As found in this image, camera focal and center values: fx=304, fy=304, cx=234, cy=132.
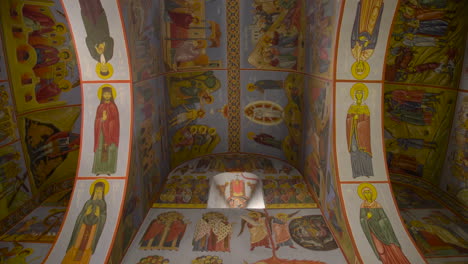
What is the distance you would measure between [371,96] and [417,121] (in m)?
3.40

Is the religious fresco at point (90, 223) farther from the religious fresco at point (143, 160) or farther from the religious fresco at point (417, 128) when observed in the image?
the religious fresco at point (417, 128)

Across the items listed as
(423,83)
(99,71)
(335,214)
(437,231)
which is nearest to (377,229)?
(335,214)

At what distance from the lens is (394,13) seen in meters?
5.38

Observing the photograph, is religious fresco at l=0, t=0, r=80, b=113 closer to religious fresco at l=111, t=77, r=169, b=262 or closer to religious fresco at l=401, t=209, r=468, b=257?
religious fresco at l=111, t=77, r=169, b=262

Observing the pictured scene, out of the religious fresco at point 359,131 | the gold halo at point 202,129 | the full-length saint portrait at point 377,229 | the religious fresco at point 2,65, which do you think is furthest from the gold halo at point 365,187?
the religious fresco at point 2,65

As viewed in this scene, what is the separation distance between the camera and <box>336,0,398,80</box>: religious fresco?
542cm

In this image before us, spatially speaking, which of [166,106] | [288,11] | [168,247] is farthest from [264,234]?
[288,11]

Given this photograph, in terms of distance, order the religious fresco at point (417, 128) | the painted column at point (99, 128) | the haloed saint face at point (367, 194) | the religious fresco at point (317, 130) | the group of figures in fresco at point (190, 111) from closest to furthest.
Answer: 1. the painted column at point (99, 128)
2. the haloed saint face at point (367, 194)
3. the religious fresco at point (317, 130)
4. the religious fresco at point (417, 128)
5. the group of figures in fresco at point (190, 111)

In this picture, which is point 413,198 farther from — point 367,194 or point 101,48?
point 101,48

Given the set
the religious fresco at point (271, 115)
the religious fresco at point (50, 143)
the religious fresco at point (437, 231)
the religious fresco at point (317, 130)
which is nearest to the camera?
the religious fresco at point (437, 231)

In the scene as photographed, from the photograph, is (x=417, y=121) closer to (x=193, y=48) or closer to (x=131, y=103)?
(x=193, y=48)

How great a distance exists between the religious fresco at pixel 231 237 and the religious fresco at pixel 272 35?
14.7ft

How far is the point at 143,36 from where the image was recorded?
23.2 feet

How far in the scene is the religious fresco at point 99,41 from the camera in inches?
220
